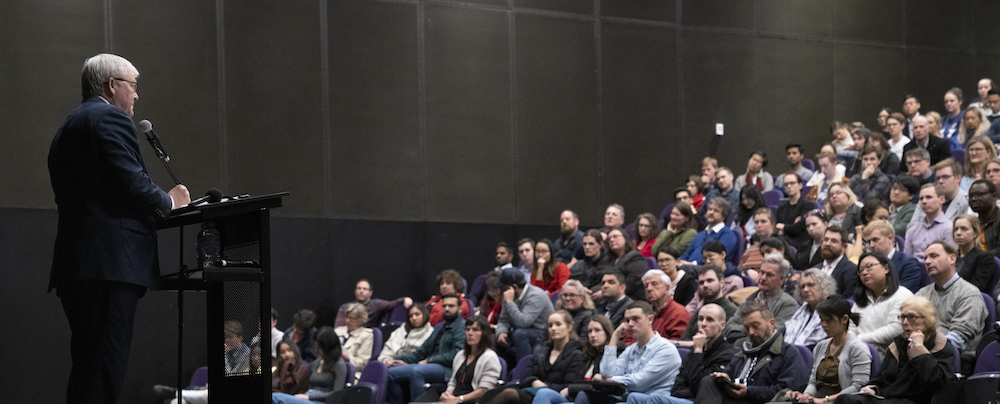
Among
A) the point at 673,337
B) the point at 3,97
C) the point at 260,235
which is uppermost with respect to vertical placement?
the point at 3,97

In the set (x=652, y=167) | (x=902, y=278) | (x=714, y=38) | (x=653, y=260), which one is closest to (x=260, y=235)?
(x=902, y=278)

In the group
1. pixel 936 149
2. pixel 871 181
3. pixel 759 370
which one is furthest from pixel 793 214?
pixel 759 370

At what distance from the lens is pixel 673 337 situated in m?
6.13

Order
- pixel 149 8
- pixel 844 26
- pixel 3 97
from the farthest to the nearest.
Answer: pixel 844 26, pixel 149 8, pixel 3 97

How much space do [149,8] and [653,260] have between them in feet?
14.1

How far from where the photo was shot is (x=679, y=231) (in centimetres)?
822

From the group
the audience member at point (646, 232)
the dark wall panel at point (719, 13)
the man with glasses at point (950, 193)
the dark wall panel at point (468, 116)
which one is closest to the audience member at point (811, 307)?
the man with glasses at point (950, 193)

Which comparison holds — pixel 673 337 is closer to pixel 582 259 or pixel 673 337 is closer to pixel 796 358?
pixel 796 358

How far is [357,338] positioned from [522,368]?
1.57 metres

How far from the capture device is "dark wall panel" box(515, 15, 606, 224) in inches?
372

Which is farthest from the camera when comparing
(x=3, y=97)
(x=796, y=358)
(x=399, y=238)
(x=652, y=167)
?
(x=652, y=167)

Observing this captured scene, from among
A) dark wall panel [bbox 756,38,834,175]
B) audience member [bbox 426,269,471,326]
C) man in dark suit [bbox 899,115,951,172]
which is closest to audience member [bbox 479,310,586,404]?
audience member [bbox 426,269,471,326]

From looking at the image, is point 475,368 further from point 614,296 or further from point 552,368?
point 614,296

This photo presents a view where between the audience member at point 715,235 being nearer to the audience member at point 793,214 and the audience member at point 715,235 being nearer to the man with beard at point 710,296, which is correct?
the audience member at point 793,214
